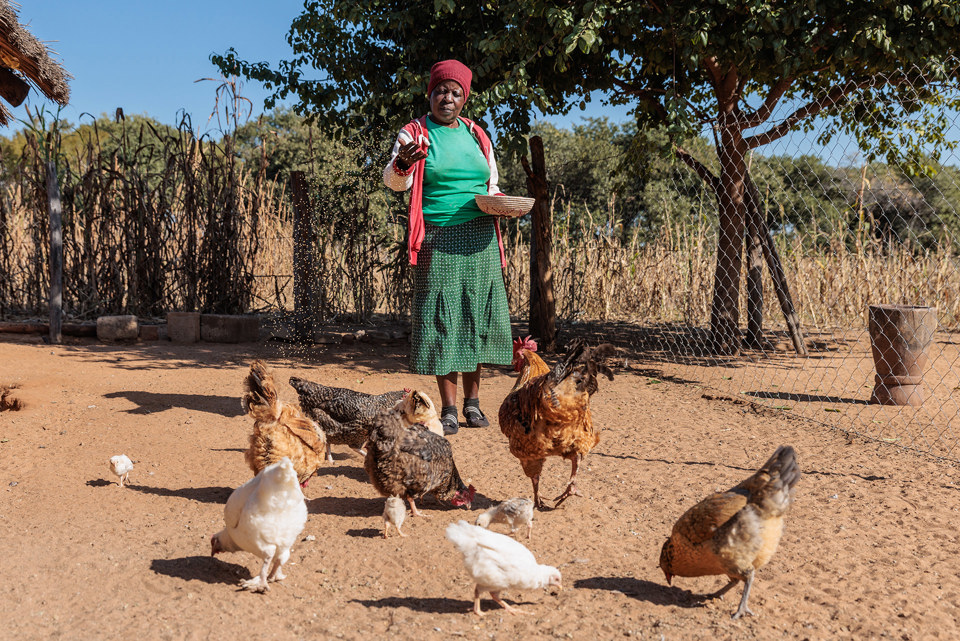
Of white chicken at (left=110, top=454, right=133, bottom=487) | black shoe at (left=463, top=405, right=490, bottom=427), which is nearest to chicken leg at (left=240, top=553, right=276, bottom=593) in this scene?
white chicken at (left=110, top=454, right=133, bottom=487)

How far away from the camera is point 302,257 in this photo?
8227mm

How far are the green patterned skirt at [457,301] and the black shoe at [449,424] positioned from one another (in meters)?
0.33

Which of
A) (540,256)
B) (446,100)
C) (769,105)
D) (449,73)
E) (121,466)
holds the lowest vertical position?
(121,466)

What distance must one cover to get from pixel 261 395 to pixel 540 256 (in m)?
5.02

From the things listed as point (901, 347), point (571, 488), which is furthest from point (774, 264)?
point (571, 488)

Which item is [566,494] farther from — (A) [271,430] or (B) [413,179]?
(B) [413,179]

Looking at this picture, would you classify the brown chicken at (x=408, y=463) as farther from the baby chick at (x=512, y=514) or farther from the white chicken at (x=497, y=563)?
the white chicken at (x=497, y=563)

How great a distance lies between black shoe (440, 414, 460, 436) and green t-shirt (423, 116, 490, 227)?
1392 mm

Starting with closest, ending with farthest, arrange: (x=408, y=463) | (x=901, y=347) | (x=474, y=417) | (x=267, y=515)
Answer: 1. (x=267, y=515)
2. (x=408, y=463)
3. (x=474, y=417)
4. (x=901, y=347)

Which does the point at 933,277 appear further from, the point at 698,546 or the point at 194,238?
the point at 194,238

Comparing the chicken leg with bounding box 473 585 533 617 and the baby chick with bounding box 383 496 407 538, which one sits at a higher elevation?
the baby chick with bounding box 383 496 407 538

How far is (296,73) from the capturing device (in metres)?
7.41

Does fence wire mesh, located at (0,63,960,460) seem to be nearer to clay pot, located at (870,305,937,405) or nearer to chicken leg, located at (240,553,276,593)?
clay pot, located at (870,305,937,405)

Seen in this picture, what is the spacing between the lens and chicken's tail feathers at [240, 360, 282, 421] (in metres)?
3.58
